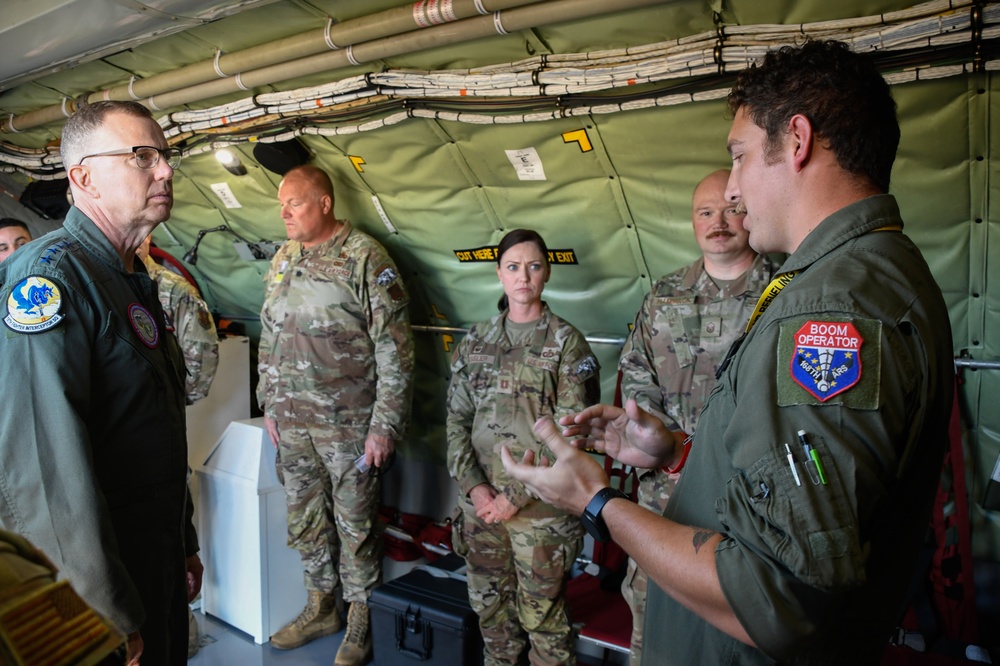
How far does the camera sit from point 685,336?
2.56 metres

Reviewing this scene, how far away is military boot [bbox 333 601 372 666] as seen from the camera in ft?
10.5

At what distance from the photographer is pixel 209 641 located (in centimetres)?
345

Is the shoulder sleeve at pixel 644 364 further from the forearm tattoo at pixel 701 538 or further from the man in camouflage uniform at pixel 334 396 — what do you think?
the forearm tattoo at pixel 701 538

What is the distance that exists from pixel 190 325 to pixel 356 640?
1.84 metres

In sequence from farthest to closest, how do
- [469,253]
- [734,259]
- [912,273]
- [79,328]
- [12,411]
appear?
[469,253], [734,259], [79,328], [12,411], [912,273]

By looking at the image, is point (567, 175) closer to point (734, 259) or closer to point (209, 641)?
point (734, 259)

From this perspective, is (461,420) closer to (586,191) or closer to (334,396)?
(334,396)

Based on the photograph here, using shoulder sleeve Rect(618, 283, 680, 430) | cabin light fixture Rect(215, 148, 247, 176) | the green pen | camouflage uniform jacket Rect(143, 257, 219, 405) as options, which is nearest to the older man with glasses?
the green pen

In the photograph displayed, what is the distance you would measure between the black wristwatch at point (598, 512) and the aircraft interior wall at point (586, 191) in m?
1.70

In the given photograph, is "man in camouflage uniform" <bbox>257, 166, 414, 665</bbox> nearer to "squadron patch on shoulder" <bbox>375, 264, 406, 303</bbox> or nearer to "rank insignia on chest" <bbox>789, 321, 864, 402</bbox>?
"squadron patch on shoulder" <bbox>375, 264, 406, 303</bbox>

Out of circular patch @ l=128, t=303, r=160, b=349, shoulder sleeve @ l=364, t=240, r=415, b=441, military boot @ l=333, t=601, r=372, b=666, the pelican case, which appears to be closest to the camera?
circular patch @ l=128, t=303, r=160, b=349

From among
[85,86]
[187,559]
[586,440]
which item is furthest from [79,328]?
[85,86]

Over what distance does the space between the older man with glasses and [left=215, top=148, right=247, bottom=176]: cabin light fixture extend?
2.01 metres

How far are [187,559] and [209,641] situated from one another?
167 cm
